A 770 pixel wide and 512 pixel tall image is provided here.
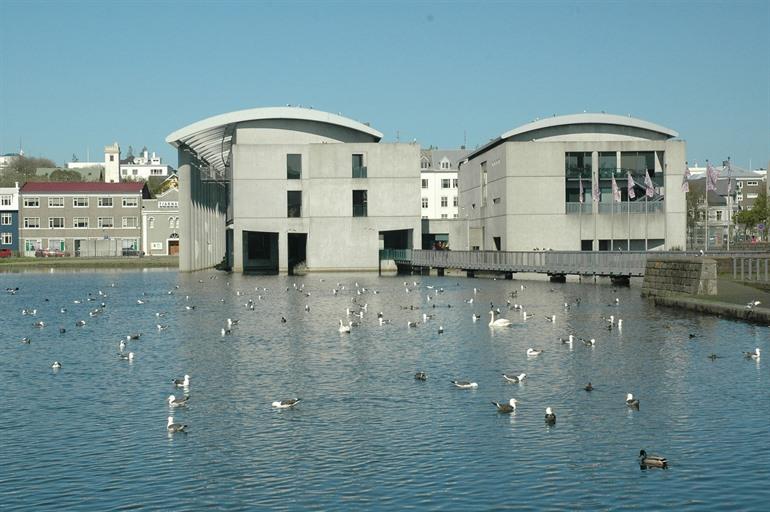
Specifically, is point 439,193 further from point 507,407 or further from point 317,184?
point 507,407

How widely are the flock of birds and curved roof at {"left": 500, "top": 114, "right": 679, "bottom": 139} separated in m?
25.3

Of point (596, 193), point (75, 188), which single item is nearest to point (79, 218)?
point (75, 188)

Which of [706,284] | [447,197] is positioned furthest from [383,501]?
[447,197]

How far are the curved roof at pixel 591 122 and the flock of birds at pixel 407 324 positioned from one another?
25.3 meters

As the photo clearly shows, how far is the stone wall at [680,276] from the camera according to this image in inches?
2195

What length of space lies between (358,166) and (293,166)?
634cm

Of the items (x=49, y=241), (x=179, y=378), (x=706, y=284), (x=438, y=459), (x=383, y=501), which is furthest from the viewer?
(x=49, y=241)

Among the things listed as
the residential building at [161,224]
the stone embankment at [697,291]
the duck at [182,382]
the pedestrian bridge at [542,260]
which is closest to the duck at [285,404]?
the duck at [182,382]

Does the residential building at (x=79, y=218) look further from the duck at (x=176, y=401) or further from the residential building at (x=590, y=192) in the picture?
the duck at (x=176, y=401)

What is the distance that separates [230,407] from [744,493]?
13.7 metres

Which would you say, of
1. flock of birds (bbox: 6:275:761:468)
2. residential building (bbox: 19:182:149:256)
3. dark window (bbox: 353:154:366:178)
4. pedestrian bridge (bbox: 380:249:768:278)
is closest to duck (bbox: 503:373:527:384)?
flock of birds (bbox: 6:275:761:468)

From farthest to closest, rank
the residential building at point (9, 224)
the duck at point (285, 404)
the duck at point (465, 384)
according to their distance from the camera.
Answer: the residential building at point (9, 224) < the duck at point (465, 384) < the duck at point (285, 404)

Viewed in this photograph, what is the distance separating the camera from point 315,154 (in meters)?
100

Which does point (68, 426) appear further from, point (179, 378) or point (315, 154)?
point (315, 154)
